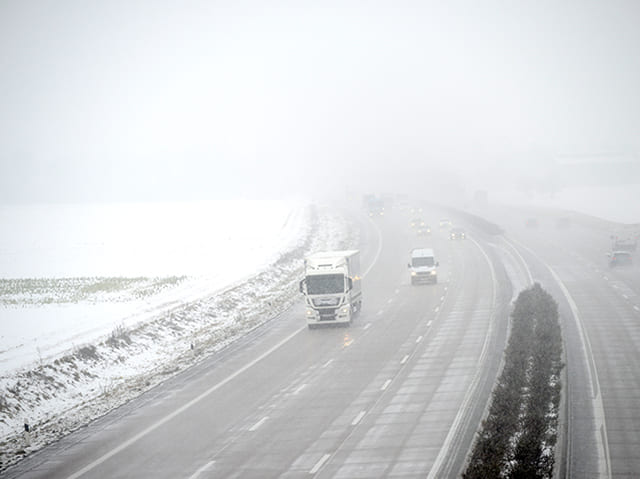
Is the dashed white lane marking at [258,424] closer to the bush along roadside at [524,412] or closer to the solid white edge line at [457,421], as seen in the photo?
the solid white edge line at [457,421]

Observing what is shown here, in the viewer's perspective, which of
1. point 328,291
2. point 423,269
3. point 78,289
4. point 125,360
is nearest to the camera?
point 125,360

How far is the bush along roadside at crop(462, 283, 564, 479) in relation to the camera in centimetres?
1294

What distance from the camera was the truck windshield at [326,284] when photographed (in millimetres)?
31062

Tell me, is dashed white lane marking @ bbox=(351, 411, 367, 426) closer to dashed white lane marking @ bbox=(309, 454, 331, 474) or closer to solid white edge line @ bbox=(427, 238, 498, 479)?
dashed white lane marking @ bbox=(309, 454, 331, 474)

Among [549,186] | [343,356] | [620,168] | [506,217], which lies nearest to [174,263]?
[343,356]

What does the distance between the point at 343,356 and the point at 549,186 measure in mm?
150577

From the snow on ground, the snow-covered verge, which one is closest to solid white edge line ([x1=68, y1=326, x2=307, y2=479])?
the snow-covered verge

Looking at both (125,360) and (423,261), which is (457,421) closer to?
(125,360)

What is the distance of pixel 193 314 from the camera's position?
34.0 meters

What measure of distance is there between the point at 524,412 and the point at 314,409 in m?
6.04

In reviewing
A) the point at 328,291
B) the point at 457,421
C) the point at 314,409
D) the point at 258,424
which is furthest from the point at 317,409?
the point at 328,291

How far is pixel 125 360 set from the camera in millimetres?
25859

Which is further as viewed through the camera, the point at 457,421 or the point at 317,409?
the point at 317,409

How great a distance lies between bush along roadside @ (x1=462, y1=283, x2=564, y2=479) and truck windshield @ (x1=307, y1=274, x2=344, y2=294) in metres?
8.78
